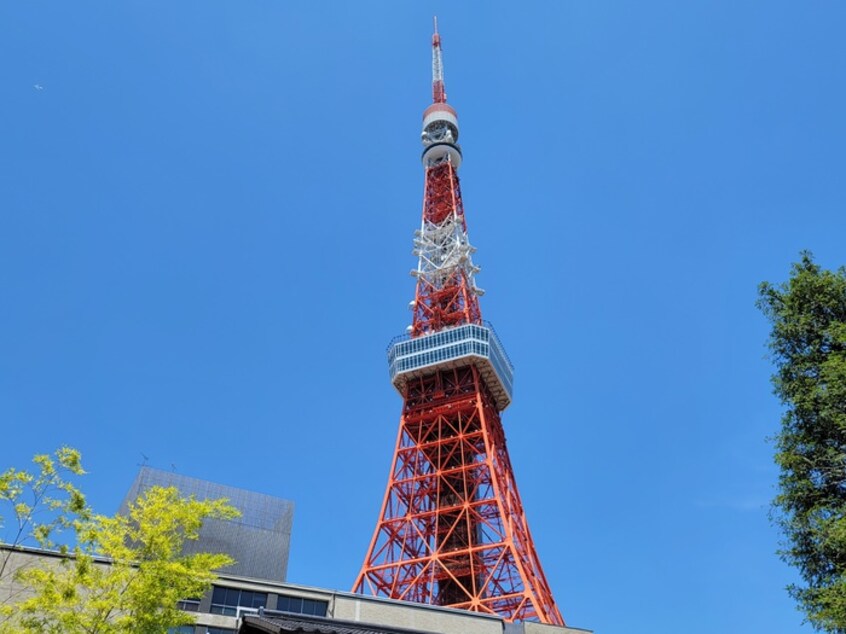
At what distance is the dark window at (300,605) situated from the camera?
23516mm

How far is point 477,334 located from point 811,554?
41.8 m

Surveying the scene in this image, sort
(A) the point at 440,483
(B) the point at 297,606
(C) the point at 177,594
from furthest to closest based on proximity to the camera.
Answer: (A) the point at 440,483
(B) the point at 297,606
(C) the point at 177,594

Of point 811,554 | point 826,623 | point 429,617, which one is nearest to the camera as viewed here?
point 826,623

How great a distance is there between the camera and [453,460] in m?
55.7

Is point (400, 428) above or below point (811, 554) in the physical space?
above

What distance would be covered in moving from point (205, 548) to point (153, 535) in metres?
17.4

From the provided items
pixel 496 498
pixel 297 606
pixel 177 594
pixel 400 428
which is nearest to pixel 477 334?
pixel 400 428

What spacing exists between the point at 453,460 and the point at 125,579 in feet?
142

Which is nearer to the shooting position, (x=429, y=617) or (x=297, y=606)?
(x=297, y=606)

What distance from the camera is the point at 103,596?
13594 mm

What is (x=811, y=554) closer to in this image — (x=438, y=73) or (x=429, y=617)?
(x=429, y=617)

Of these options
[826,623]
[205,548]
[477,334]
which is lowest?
[826,623]

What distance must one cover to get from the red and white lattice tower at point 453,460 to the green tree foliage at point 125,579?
3205 centimetres

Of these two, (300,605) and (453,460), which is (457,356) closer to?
(453,460)
